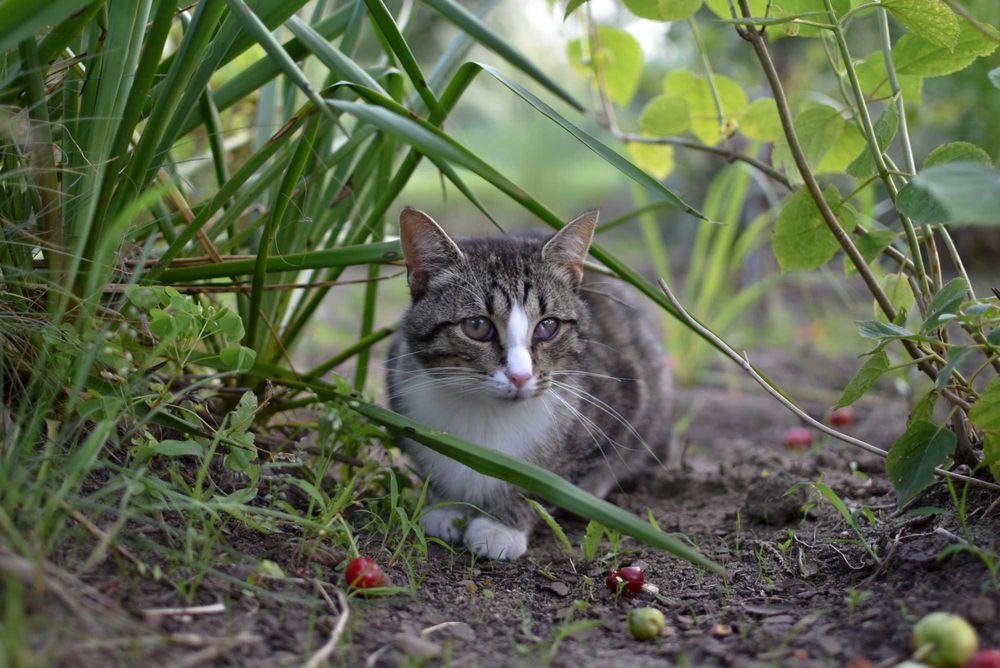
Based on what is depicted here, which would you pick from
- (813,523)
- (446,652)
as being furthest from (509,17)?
(446,652)

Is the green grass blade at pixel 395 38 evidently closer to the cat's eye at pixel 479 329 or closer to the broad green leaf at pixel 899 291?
the cat's eye at pixel 479 329

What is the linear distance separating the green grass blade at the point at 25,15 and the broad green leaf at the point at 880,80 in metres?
1.75

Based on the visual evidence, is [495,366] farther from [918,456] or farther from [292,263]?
[918,456]

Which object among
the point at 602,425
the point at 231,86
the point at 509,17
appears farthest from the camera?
the point at 509,17

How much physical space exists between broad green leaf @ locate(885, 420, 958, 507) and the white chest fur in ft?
2.97

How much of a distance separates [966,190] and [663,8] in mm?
975

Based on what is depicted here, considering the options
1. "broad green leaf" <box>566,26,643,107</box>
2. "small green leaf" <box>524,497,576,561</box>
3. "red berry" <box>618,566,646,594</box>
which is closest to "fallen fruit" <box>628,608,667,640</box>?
"red berry" <box>618,566,646,594</box>

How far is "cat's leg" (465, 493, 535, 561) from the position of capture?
214 centimetres

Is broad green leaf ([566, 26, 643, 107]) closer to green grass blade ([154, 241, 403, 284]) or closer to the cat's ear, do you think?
the cat's ear

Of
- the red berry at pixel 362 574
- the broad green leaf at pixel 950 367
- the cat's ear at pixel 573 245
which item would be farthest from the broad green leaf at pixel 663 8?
the red berry at pixel 362 574

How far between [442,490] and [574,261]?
74cm

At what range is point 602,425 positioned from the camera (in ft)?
A: 8.65

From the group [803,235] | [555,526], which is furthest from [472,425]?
[803,235]

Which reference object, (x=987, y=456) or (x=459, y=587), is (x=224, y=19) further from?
(x=987, y=456)
